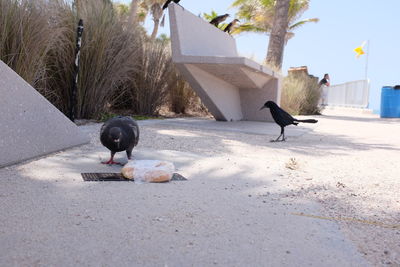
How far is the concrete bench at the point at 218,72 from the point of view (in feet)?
19.2

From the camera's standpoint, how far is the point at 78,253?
1.54m

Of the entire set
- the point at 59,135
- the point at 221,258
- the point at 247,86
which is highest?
the point at 247,86

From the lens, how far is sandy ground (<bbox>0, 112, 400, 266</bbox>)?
62.7 inches

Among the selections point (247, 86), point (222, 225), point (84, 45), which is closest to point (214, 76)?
point (247, 86)

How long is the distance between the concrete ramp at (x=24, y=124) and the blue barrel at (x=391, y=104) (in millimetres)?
13656

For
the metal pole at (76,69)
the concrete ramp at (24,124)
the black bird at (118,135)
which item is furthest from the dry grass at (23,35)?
the black bird at (118,135)

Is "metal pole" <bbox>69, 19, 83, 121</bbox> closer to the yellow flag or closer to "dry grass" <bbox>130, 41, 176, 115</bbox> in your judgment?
"dry grass" <bbox>130, 41, 176, 115</bbox>

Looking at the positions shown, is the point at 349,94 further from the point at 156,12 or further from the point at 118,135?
the point at 118,135

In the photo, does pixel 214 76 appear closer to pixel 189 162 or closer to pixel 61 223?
pixel 189 162

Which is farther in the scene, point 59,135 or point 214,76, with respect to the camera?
point 214,76

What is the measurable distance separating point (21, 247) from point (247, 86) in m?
6.58

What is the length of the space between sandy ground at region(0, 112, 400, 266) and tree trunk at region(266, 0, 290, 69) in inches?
396

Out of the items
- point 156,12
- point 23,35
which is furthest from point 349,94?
point 23,35

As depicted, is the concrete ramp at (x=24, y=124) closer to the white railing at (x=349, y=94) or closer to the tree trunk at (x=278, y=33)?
the tree trunk at (x=278, y=33)
